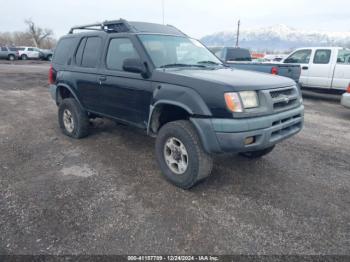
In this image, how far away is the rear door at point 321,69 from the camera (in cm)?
913

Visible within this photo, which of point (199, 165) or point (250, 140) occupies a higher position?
point (250, 140)

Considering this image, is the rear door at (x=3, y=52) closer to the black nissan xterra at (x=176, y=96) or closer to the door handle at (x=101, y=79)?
the black nissan xterra at (x=176, y=96)

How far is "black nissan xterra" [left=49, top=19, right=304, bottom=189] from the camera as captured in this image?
2.88 m

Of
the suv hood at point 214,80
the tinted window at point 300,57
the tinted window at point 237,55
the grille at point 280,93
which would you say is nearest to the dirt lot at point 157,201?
the grille at point 280,93

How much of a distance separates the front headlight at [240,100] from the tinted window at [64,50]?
3.42 metres

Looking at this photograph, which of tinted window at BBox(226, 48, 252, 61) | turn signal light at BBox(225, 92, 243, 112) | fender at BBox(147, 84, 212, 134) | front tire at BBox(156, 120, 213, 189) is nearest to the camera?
turn signal light at BBox(225, 92, 243, 112)

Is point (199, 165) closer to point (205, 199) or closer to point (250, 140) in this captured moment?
point (205, 199)

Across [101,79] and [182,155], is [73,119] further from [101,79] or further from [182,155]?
[182,155]

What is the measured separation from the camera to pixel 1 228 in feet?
8.57

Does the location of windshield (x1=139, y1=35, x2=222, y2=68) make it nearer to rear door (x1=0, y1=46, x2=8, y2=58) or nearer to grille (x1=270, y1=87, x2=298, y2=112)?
grille (x1=270, y1=87, x2=298, y2=112)

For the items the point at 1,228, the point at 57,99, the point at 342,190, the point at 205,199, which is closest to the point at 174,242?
the point at 205,199

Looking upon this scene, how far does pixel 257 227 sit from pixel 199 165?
0.87 meters

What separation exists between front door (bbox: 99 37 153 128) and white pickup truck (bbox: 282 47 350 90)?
7862mm

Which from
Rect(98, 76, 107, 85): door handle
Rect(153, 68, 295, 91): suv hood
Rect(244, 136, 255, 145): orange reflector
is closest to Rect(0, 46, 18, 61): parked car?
Rect(98, 76, 107, 85): door handle
